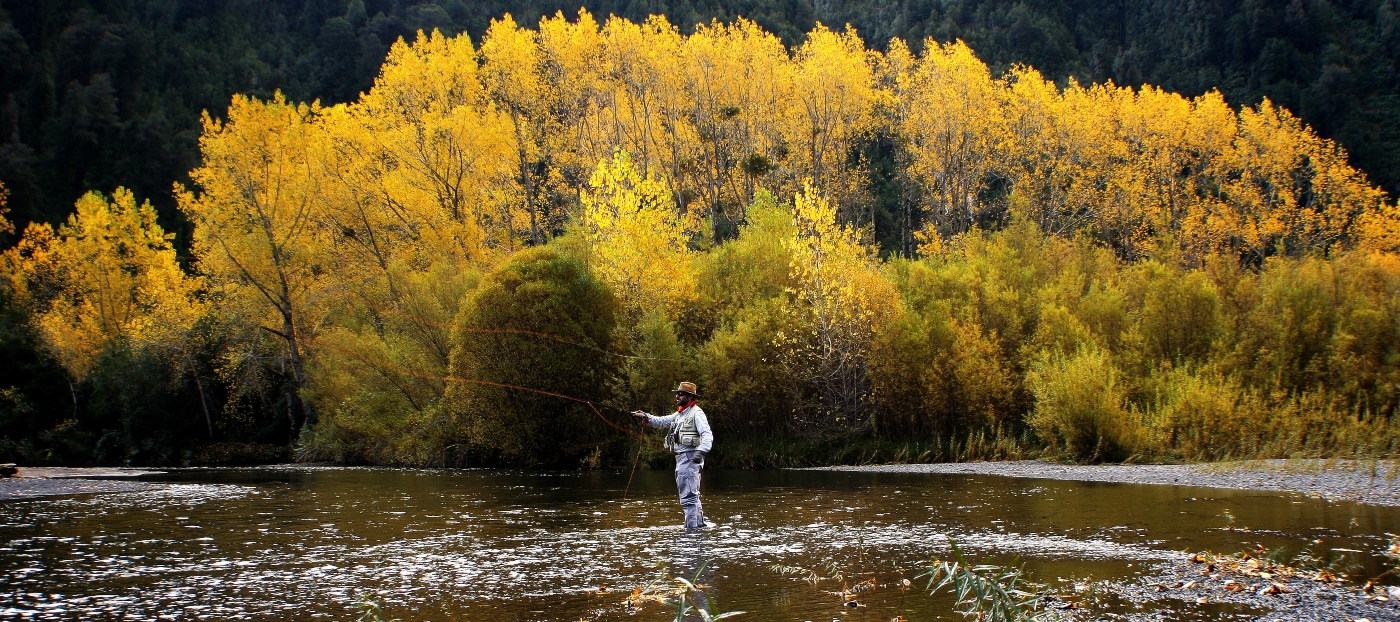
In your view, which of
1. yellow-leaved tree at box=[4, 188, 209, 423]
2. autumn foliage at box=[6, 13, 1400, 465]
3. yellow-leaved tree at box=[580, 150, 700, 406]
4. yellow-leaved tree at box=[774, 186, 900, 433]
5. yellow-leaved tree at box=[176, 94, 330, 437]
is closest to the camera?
autumn foliage at box=[6, 13, 1400, 465]

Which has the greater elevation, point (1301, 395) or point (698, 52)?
point (698, 52)

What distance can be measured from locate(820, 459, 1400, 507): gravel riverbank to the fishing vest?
10.9m

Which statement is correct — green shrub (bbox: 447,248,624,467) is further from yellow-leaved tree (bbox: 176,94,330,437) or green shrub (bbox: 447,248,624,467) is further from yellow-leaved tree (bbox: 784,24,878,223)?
yellow-leaved tree (bbox: 784,24,878,223)

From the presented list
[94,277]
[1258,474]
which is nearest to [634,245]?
[1258,474]

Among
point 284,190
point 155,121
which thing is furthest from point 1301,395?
point 155,121

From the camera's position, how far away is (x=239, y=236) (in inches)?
1673

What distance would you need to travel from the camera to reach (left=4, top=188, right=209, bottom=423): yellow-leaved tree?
51.5m

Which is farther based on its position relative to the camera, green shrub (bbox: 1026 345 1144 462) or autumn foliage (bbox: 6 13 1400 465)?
autumn foliage (bbox: 6 13 1400 465)

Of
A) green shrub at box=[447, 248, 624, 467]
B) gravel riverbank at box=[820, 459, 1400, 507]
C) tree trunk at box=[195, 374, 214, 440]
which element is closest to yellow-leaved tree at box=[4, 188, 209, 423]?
tree trunk at box=[195, 374, 214, 440]

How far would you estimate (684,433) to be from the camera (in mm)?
15211

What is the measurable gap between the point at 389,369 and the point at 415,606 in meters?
27.8

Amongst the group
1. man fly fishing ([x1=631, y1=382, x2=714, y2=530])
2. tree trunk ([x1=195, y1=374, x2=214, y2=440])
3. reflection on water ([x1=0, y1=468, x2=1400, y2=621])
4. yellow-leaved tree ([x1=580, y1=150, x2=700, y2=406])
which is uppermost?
yellow-leaved tree ([x1=580, y1=150, x2=700, y2=406])

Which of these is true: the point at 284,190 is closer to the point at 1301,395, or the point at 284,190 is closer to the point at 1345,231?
the point at 1301,395

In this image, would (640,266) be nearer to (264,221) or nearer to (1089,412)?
(1089,412)
